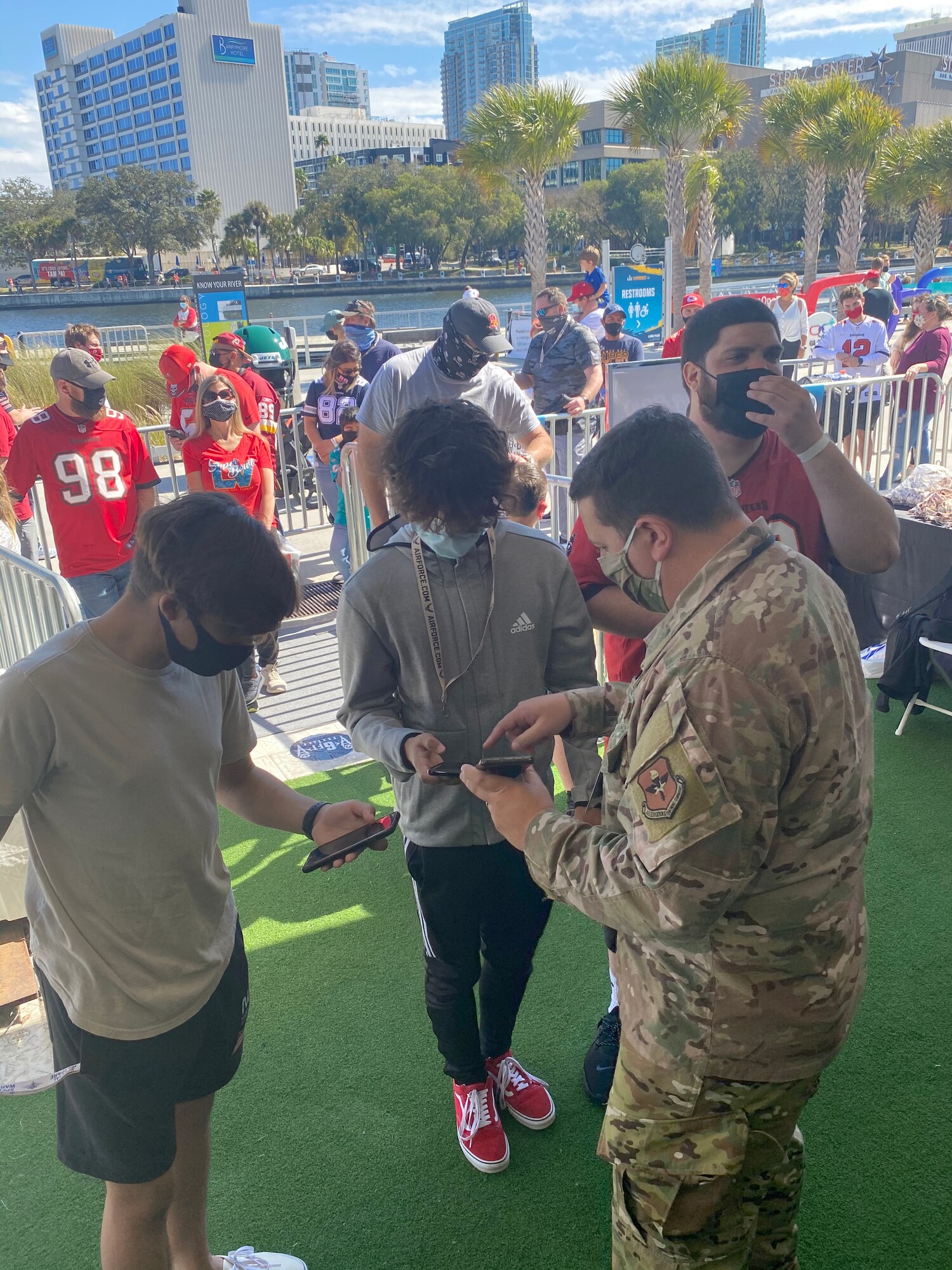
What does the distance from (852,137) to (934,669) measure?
105 ft

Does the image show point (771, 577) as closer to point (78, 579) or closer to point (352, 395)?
point (78, 579)

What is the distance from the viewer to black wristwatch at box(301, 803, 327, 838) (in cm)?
212

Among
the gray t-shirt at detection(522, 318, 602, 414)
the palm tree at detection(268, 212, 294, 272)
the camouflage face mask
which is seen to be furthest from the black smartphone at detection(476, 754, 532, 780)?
the palm tree at detection(268, 212, 294, 272)

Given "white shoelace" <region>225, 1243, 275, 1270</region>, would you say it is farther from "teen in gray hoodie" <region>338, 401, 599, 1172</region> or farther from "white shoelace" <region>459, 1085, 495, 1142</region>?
"teen in gray hoodie" <region>338, 401, 599, 1172</region>

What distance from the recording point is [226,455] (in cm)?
568

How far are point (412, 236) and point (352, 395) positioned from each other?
260 ft

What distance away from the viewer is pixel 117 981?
1701mm

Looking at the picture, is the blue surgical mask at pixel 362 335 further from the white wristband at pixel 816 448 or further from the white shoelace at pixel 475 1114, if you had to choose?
the white shoelace at pixel 475 1114

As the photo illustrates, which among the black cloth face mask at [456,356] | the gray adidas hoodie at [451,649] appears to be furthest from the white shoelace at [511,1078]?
the black cloth face mask at [456,356]

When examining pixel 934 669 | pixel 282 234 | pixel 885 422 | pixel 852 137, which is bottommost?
pixel 934 669

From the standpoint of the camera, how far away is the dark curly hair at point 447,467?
2.11 meters

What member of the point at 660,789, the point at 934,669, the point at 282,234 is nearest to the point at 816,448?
the point at 660,789

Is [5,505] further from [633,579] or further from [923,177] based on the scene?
[923,177]

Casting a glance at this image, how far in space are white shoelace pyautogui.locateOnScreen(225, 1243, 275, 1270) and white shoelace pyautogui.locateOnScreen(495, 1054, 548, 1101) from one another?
0.79 metres
